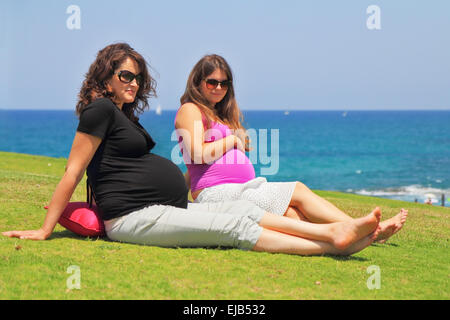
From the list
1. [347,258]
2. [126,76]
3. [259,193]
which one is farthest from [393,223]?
[126,76]

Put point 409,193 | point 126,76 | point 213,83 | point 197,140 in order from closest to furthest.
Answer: point 126,76
point 197,140
point 213,83
point 409,193

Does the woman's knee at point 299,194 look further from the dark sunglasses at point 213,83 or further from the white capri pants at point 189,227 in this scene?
the dark sunglasses at point 213,83

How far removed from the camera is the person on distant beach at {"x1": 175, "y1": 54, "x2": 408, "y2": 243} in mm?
5980

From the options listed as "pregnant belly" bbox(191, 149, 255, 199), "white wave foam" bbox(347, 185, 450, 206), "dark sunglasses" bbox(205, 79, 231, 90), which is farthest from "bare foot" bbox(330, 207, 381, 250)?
"white wave foam" bbox(347, 185, 450, 206)

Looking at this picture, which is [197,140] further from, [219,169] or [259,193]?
[259,193]

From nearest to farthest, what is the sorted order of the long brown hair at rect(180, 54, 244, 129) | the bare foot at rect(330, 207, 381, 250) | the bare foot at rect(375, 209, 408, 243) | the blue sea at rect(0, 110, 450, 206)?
the bare foot at rect(330, 207, 381, 250)
the bare foot at rect(375, 209, 408, 243)
the long brown hair at rect(180, 54, 244, 129)
the blue sea at rect(0, 110, 450, 206)

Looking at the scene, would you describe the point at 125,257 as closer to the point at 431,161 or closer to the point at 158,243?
the point at 158,243

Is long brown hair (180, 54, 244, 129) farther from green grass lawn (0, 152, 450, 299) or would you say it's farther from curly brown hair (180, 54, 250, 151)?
green grass lawn (0, 152, 450, 299)

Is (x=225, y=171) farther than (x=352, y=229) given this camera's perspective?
Yes

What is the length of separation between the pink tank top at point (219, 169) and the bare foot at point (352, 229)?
1331 millimetres

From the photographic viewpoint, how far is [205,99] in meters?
6.63

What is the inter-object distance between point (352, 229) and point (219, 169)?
1.70m

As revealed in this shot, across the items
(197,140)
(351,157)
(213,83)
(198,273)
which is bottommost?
(351,157)

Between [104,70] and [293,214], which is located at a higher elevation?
[104,70]
